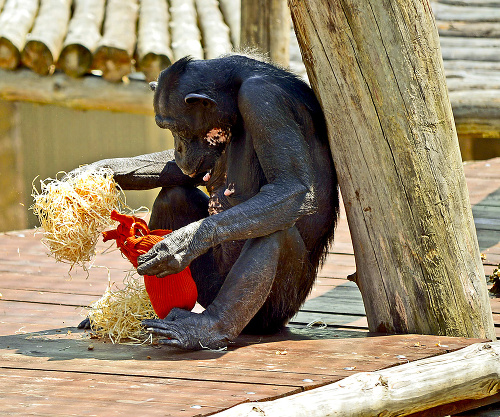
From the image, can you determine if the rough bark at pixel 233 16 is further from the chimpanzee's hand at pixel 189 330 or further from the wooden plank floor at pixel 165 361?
the chimpanzee's hand at pixel 189 330

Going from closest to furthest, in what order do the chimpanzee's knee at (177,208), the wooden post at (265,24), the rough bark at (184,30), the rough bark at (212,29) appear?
1. the chimpanzee's knee at (177,208)
2. the wooden post at (265,24)
3. the rough bark at (184,30)
4. the rough bark at (212,29)

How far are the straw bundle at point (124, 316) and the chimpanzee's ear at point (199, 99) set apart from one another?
69 cm

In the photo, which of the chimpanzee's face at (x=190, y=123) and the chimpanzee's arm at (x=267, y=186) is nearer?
the chimpanzee's arm at (x=267, y=186)

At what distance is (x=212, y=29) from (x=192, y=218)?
4.52 meters

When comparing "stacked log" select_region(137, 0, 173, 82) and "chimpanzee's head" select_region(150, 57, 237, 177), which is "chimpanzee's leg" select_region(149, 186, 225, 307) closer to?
"chimpanzee's head" select_region(150, 57, 237, 177)

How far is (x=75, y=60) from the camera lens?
7.09 meters

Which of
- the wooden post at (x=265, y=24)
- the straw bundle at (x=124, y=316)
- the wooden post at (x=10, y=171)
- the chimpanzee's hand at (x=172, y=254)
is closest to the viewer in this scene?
the chimpanzee's hand at (x=172, y=254)

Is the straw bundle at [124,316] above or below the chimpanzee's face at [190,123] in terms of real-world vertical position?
below

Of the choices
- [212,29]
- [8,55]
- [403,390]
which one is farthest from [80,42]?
[403,390]

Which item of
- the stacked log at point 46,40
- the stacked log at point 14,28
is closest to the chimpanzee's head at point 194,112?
the stacked log at point 46,40

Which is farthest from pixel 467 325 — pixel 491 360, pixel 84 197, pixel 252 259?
pixel 84 197

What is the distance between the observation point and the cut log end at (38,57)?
6.95 meters

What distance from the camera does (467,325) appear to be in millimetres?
2998

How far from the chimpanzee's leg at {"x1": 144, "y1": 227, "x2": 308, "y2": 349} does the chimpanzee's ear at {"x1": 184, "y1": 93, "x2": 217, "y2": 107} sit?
0.53 meters
